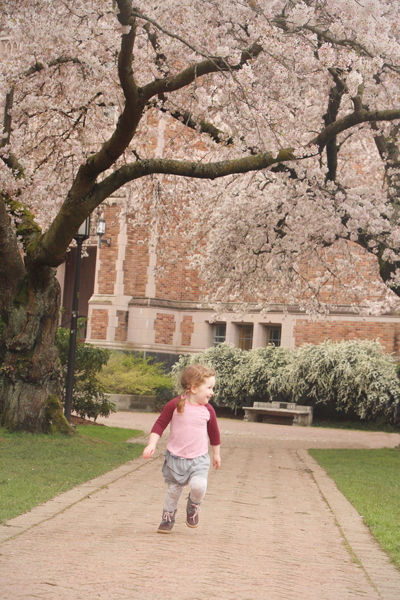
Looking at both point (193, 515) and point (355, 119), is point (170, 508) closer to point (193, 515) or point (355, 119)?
point (193, 515)

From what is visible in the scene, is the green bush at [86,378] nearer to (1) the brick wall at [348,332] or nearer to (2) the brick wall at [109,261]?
(1) the brick wall at [348,332]

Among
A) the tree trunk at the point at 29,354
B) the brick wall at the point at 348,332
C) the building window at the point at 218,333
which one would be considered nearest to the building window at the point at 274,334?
the brick wall at the point at 348,332

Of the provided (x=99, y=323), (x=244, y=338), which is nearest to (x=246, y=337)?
(x=244, y=338)

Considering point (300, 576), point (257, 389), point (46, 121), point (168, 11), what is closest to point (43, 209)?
point (46, 121)

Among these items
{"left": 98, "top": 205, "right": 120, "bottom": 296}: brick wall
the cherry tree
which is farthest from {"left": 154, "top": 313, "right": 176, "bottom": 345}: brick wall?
the cherry tree

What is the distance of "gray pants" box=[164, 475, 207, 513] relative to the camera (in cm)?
522

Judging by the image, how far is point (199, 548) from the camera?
191 inches

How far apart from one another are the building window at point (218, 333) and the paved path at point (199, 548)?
18.6m

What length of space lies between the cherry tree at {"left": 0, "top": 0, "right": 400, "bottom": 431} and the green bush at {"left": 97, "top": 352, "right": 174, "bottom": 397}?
911cm

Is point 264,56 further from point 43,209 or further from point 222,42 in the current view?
point 43,209

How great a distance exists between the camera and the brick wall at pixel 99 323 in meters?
26.2

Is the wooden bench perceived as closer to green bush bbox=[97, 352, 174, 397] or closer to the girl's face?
green bush bbox=[97, 352, 174, 397]

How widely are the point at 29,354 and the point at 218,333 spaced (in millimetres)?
16826

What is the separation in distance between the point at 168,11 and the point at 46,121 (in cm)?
354
